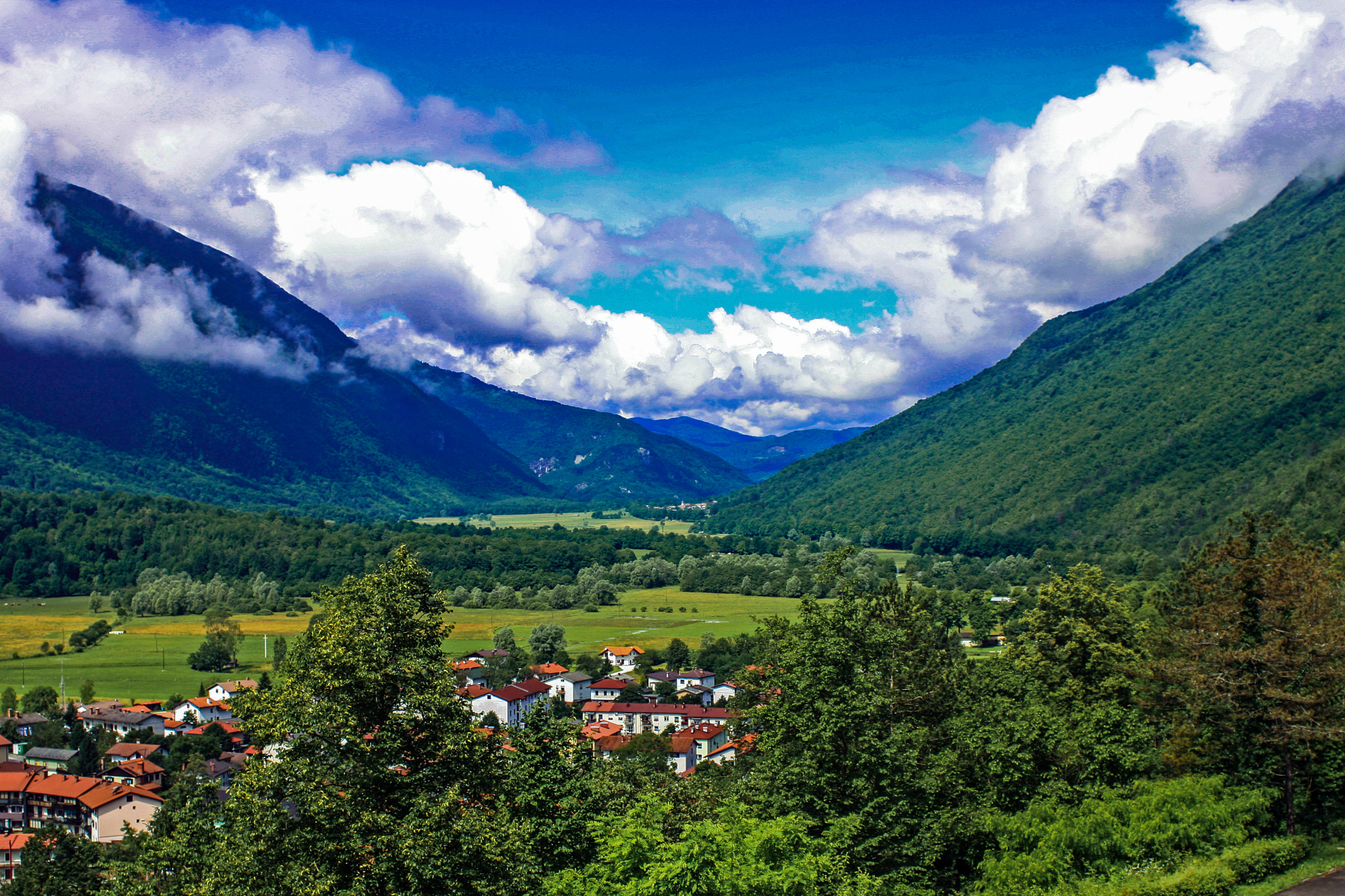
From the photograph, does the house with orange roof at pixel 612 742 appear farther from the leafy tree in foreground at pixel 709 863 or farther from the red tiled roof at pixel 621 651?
the leafy tree in foreground at pixel 709 863

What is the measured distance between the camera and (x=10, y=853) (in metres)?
39.7

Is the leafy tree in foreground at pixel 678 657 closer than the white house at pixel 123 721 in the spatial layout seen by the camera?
No

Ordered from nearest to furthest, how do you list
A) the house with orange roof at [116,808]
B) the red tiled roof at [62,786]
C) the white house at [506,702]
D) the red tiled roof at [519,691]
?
the house with orange roof at [116,808]
the red tiled roof at [62,786]
the white house at [506,702]
the red tiled roof at [519,691]

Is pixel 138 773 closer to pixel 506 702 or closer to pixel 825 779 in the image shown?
pixel 506 702

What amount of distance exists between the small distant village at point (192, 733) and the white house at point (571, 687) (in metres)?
0.11

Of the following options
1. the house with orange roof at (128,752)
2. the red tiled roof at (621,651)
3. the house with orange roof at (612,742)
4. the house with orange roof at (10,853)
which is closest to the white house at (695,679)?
the red tiled roof at (621,651)

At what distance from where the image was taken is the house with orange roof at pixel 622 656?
302ft

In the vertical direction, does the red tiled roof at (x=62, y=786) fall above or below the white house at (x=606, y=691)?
above

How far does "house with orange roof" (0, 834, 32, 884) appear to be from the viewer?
3862 centimetres

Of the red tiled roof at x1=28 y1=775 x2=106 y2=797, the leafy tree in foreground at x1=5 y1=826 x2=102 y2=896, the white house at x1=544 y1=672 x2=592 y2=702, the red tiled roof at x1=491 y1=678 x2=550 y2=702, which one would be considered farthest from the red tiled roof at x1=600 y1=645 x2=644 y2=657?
the leafy tree in foreground at x1=5 y1=826 x2=102 y2=896

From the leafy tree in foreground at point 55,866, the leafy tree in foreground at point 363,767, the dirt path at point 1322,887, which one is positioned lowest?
the leafy tree in foreground at point 55,866

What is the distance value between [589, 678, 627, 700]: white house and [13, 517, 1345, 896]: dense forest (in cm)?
5022

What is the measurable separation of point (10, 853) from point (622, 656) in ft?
195

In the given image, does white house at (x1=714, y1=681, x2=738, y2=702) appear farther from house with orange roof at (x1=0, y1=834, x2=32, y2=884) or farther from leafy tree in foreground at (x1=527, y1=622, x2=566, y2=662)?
house with orange roof at (x1=0, y1=834, x2=32, y2=884)
